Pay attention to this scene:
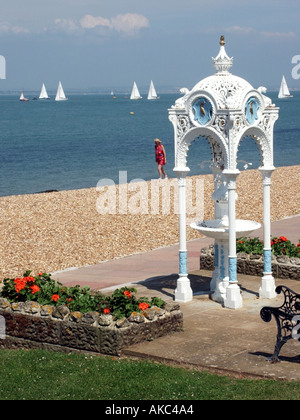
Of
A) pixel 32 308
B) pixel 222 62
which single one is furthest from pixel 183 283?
pixel 222 62

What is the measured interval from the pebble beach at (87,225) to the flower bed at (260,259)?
8.68ft

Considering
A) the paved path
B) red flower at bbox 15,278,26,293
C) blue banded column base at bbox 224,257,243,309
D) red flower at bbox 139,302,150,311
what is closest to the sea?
the paved path

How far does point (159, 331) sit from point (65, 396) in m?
2.25

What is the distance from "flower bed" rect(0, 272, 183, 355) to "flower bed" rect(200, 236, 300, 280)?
3.29 meters

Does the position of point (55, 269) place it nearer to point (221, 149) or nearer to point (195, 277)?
point (195, 277)

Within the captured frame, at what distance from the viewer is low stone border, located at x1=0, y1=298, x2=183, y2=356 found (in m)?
9.28

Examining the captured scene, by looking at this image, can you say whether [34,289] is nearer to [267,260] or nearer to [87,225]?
[267,260]

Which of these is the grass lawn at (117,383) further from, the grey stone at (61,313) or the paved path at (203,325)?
the grey stone at (61,313)

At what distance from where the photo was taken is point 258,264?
13.1 meters

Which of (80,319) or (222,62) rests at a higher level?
(222,62)

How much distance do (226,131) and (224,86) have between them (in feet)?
2.13

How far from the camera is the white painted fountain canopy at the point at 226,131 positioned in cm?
1081

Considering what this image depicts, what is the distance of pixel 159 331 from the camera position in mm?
9750
